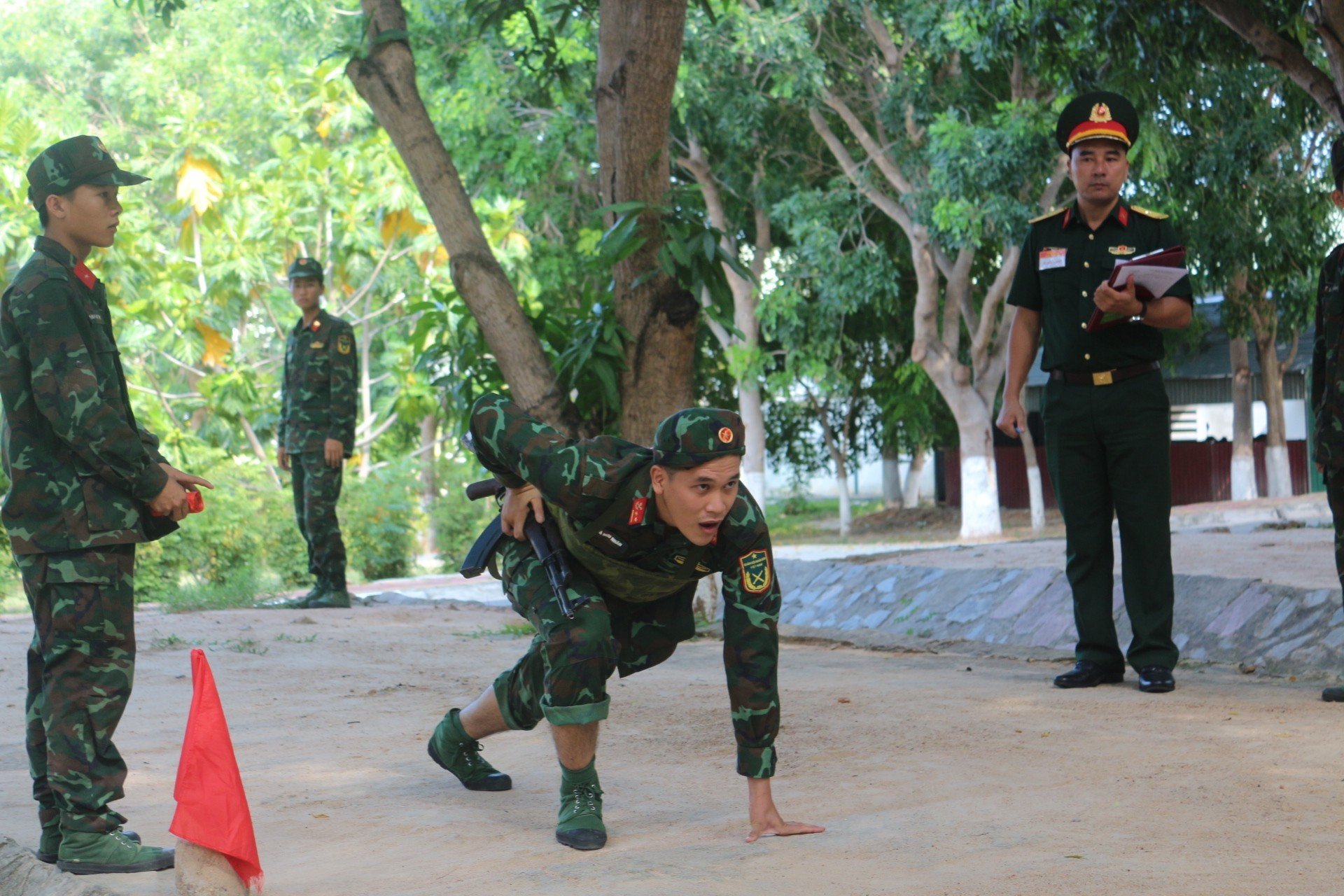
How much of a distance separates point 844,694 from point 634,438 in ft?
6.79

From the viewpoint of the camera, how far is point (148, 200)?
1163 inches

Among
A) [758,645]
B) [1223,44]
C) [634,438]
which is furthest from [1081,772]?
[1223,44]

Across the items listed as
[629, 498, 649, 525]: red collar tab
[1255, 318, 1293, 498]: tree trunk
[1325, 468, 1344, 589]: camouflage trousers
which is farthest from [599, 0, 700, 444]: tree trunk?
[1255, 318, 1293, 498]: tree trunk

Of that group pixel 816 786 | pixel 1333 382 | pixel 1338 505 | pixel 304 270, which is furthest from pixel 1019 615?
pixel 304 270

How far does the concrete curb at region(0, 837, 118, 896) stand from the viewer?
2855 millimetres

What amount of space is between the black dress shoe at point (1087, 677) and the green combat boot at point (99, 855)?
3.40 meters

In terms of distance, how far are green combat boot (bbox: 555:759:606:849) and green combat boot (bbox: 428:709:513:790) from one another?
534 millimetres

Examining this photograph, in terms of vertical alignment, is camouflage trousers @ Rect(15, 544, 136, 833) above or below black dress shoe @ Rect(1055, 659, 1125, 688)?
above

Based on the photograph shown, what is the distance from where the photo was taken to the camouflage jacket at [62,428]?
301cm

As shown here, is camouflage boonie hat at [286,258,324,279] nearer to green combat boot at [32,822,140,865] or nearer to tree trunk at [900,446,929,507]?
green combat boot at [32,822,140,865]

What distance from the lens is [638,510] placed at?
3.18m

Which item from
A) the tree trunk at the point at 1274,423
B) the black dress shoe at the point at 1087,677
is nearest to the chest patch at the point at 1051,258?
the black dress shoe at the point at 1087,677

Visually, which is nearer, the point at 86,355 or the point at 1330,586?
the point at 86,355

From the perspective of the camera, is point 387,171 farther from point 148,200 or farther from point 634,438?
point 148,200
